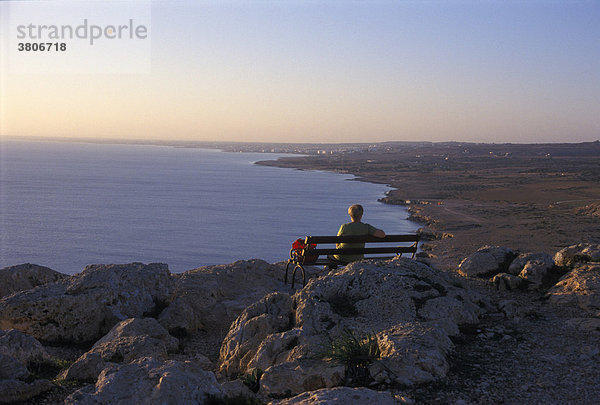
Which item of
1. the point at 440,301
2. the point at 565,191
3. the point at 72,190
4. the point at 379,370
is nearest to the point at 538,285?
the point at 440,301

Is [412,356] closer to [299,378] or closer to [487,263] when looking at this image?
[299,378]

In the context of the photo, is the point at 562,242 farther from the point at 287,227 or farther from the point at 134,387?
the point at 134,387

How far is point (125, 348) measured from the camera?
6.55 meters

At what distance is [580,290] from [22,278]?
10280mm

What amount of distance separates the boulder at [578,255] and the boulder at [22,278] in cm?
1000

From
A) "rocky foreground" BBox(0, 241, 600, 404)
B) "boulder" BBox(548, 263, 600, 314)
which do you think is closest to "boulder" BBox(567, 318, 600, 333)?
"rocky foreground" BBox(0, 241, 600, 404)

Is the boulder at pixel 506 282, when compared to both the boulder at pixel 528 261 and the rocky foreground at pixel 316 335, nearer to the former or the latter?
the rocky foreground at pixel 316 335

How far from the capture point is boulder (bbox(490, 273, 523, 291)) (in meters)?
9.25

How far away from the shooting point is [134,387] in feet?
14.2

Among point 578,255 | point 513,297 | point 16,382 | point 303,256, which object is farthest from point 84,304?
point 578,255

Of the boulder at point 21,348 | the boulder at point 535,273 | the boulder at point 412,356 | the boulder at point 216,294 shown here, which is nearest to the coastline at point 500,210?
the boulder at point 535,273

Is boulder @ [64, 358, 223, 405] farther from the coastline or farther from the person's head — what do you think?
the coastline

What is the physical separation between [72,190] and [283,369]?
5554 centimetres

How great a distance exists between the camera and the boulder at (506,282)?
925 cm
